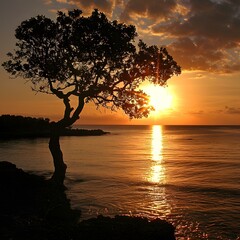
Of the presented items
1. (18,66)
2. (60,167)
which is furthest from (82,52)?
(60,167)

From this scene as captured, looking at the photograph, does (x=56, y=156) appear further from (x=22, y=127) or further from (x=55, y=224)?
(x=22, y=127)

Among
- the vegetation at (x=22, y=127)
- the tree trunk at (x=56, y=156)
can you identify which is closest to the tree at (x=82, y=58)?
the tree trunk at (x=56, y=156)

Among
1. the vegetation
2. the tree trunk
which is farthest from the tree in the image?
the vegetation

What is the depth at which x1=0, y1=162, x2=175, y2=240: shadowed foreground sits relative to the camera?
13.4 m

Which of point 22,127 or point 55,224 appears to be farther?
point 22,127

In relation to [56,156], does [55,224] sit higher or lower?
lower

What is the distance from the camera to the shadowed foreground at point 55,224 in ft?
43.9

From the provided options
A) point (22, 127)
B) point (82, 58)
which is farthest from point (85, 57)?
point (22, 127)

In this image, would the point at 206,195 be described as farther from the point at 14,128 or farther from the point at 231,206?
the point at 14,128

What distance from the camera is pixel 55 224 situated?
15914 mm

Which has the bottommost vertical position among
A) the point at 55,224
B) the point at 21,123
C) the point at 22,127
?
the point at 55,224

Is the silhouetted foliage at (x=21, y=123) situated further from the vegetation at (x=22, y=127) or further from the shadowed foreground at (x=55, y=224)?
the shadowed foreground at (x=55, y=224)

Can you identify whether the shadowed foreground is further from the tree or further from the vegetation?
the vegetation

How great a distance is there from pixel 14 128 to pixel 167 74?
122123 millimetres
